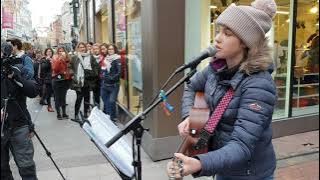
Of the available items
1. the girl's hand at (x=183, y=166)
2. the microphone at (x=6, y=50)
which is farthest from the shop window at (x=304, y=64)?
the girl's hand at (x=183, y=166)

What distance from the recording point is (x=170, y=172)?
5.21 feet

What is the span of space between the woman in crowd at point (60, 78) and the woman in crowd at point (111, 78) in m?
1.50

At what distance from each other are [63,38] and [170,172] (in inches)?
1763

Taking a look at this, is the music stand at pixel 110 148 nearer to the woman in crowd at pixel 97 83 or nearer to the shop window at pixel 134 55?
the shop window at pixel 134 55

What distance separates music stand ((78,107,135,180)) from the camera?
6.79 feet

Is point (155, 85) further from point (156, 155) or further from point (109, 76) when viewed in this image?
point (109, 76)

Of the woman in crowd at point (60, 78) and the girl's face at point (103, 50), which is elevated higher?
the girl's face at point (103, 50)

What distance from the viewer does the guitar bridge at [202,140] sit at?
6.06 ft

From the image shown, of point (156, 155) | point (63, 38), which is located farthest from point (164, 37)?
point (63, 38)

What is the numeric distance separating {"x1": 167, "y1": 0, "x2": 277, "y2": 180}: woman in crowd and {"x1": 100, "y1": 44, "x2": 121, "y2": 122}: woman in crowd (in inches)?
257

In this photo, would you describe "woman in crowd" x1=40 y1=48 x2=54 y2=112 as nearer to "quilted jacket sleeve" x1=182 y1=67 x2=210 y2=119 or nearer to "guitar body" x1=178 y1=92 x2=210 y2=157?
"quilted jacket sleeve" x1=182 y1=67 x2=210 y2=119

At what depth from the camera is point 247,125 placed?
174 centimetres

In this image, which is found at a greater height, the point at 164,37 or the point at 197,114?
the point at 164,37

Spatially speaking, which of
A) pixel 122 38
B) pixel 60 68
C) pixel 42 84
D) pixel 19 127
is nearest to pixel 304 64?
pixel 122 38
